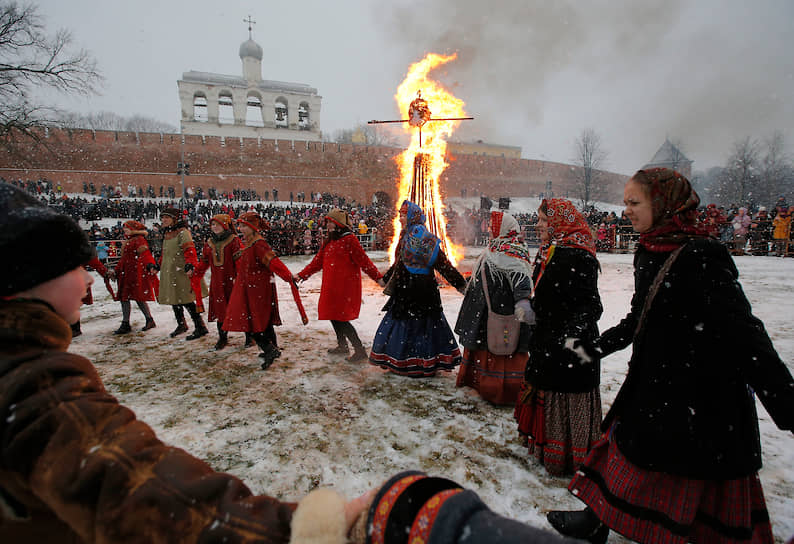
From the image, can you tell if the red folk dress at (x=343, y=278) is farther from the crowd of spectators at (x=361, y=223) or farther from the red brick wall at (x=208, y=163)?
the red brick wall at (x=208, y=163)

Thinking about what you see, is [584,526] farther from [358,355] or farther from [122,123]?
[122,123]

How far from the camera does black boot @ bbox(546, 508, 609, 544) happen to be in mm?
1997

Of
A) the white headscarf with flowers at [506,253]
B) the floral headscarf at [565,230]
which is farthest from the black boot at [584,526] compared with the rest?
the white headscarf with flowers at [506,253]

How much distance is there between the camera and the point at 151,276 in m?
6.11

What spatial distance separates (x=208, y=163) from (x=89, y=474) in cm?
3892

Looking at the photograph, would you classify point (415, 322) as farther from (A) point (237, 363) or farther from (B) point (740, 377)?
(B) point (740, 377)

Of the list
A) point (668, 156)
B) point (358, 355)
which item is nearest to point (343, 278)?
point (358, 355)

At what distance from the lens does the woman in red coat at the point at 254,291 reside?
14.7 feet

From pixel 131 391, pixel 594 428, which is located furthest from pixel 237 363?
pixel 594 428

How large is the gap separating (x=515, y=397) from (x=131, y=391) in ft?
12.7

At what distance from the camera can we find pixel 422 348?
4.13 m

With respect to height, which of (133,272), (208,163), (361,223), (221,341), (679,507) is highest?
(208,163)

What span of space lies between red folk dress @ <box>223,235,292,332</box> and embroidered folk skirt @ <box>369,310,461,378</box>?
4.80 ft

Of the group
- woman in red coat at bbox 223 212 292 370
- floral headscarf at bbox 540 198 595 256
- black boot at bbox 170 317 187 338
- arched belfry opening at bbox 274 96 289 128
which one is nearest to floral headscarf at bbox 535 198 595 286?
floral headscarf at bbox 540 198 595 256
